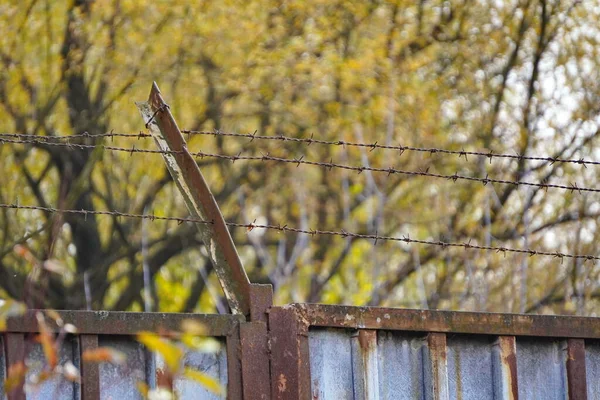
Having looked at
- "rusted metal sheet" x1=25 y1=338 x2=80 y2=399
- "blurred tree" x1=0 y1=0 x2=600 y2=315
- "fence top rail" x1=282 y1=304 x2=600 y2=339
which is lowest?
"rusted metal sheet" x1=25 y1=338 x2=80 y2=399

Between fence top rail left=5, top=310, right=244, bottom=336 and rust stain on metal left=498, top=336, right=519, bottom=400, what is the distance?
1.38m

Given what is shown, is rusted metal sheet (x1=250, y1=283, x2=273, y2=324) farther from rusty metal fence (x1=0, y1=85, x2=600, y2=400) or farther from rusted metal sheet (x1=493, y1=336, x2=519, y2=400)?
rusted metal sheet (x1=493, y1=336, x2=519, y2=400)

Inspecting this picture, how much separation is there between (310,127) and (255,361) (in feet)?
37.6

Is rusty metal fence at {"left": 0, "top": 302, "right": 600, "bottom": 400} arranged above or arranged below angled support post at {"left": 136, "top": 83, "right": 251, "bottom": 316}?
below

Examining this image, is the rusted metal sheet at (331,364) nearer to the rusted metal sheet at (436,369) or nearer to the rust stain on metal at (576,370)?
the rusted metal sheet at (436,369)

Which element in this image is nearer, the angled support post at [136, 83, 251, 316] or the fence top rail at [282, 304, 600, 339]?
the angled support post at [136, 83, 251, 316]

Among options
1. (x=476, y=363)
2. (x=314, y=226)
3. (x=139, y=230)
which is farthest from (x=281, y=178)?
(x=476, y=363)

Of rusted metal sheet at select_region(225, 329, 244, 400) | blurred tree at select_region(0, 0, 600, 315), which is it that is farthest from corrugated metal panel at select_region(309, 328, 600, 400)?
blurred tree at select_region(0, 0, 600, 315)

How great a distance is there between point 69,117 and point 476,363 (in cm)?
1098

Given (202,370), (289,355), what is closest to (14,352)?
(202,370)

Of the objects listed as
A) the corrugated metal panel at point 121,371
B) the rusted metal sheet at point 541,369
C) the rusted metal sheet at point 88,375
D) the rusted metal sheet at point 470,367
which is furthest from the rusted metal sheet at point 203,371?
the rusted metal sheet at point 541,369

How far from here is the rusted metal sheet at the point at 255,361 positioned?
17.2 ft

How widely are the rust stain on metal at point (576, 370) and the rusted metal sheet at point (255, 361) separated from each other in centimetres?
167

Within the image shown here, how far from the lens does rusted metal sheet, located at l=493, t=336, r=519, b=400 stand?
5.86 meters
